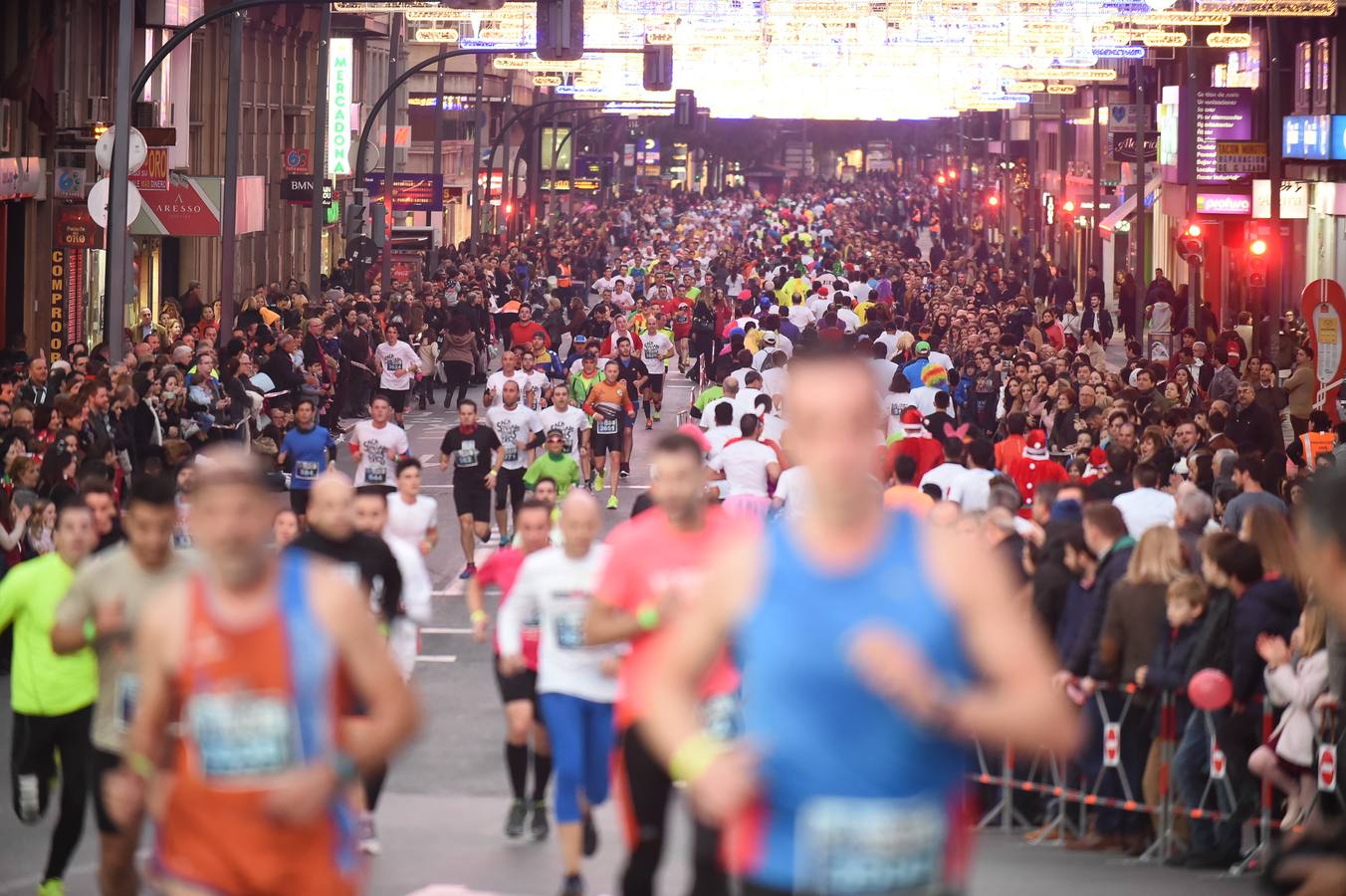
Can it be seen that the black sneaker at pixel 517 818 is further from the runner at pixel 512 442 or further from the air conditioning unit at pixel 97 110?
the air conditioning unit at pixel 97 110

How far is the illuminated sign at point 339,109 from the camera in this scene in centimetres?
5109

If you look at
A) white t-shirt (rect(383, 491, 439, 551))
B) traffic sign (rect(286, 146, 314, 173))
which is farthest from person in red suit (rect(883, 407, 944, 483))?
traffic sign (rect(286, 146, 314, 173))

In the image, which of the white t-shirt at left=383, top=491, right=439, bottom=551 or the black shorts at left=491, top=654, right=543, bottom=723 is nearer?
the black shorts at left=491, top=654, right=543, bottom=723

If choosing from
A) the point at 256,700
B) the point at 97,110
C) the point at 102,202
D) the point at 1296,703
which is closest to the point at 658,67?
the point at 97,110

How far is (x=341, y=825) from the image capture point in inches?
210

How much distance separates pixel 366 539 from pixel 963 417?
17.0 metres

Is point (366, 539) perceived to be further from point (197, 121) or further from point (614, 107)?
point (614, 107)

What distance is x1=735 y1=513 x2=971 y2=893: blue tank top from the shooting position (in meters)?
4.12

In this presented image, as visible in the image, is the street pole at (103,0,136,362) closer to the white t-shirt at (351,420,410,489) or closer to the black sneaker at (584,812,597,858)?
the white t-shirt at (351,420,410,489)

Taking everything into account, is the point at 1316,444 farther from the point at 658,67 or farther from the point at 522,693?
the point at 658,67

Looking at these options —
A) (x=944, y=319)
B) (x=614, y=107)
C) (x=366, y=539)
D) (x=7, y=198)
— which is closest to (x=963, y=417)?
(x=944, y=319)

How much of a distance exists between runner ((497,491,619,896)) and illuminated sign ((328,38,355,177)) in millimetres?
41456

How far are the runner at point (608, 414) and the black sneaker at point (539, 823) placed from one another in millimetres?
12735

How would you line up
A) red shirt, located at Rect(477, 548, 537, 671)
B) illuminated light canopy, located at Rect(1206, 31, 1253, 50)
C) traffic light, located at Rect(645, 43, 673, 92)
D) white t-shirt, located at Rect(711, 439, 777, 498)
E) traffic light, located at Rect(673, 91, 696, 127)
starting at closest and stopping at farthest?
red shirt, located at Rect(477, 548, 537, 671) < white t-shirt, located at Rect(711, 439, 777, 498) < traffic light, located at Rect(645, 43, 673, 92) < illuminated light canopy, located at Rect(1206, 31, 1253, 50) < traffic light, located at Rect(673, 91, 696, 127)
